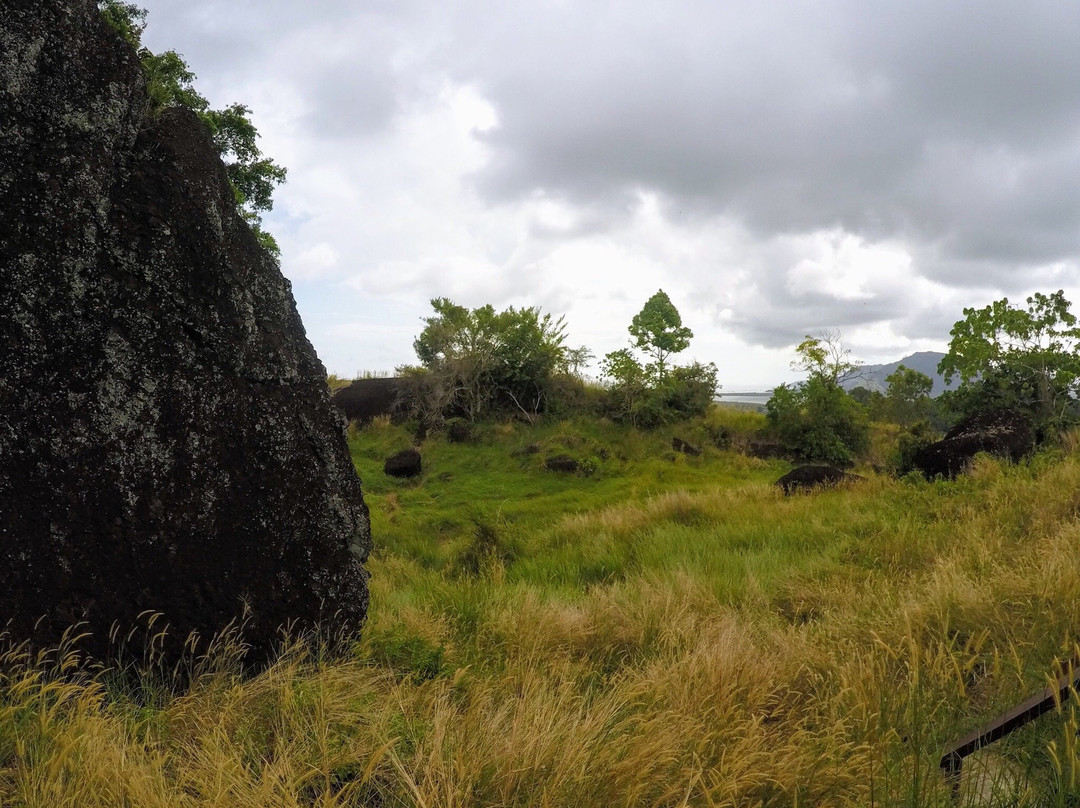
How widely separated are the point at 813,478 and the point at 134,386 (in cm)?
1582

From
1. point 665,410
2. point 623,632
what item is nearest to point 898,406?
point 665,410

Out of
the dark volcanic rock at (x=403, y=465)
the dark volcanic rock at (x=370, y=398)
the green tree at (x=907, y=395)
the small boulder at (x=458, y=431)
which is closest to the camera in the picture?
the dark volcanic rock at (x=403, y=465)

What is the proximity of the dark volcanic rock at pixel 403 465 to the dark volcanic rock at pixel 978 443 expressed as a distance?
1399 centimetres

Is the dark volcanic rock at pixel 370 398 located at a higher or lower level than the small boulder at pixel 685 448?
higher

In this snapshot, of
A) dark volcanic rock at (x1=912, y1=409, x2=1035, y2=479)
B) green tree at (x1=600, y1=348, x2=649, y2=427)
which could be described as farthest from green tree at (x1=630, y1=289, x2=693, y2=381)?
dark volcanic rock at (x1=912, y1=409, x2=1035, y2=479)

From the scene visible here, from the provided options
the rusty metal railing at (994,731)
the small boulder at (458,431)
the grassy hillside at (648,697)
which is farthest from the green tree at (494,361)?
the rusty metal railing at (994,731)

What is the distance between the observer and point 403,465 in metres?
21.4

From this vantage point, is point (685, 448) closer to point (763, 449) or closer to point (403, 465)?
point (763, 449)

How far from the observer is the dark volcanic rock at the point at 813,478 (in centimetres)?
1611

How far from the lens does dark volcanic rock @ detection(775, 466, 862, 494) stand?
634 inches

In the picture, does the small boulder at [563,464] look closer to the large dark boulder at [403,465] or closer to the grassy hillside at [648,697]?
the large dark boulder at [403,465]

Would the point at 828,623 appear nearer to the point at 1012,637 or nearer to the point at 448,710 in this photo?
the point at 1012,637

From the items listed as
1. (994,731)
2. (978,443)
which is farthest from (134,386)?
(978,443)

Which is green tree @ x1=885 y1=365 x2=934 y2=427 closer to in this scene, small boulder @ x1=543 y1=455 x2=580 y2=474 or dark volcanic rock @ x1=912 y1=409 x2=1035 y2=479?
dark volcanic rock @ x1=912 y1=409 x2=1035 y2=479
